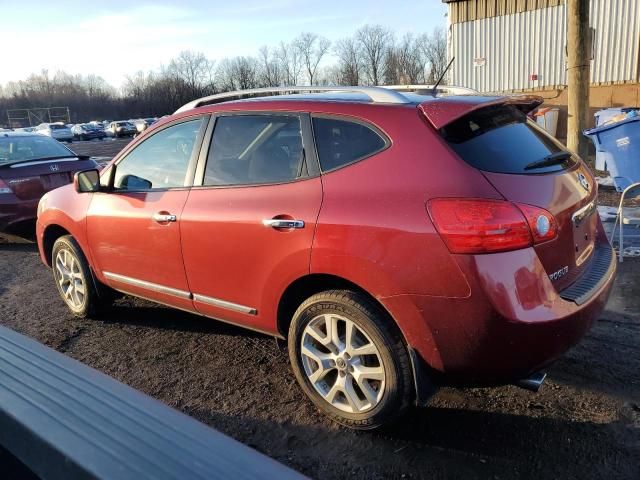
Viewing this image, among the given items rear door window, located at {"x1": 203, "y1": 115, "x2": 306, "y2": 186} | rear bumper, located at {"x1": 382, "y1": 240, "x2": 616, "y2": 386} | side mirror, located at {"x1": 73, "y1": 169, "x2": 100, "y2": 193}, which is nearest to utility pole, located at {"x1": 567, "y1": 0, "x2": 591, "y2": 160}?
rear door window, located at {"x1": 203, "y1": 115, "x2": 306, "y2": 186}

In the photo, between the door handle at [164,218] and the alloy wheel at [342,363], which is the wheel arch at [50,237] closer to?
the door handle at [164,218]

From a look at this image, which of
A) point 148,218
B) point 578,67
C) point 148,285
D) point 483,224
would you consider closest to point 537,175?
point 483,224

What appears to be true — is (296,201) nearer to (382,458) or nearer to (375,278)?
(375,278)

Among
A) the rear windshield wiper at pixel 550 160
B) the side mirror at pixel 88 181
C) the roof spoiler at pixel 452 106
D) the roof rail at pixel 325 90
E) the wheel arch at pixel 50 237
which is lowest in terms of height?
the wheel arch at pixel 50 237

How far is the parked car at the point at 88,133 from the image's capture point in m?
49.2

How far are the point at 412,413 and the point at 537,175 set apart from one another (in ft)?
4.80

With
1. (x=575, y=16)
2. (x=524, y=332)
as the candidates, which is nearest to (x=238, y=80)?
(x=575, y=16)

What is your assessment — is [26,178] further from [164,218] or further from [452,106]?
[452,106]

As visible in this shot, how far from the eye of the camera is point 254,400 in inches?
130

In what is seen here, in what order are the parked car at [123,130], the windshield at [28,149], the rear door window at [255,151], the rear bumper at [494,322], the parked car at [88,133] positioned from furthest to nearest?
the parked car at [123,130] < the parked car at [88,133] < the windshield at [28,149] < the rear door window at [255,151] < the rear bumper at [494,322]

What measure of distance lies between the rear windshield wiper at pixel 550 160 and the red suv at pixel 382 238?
14 mm

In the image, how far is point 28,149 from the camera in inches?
320

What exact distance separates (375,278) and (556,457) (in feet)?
3.95

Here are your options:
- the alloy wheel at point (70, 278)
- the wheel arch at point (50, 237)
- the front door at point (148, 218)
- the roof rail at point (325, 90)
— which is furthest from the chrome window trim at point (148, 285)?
the roof rail at point (325, 90)
